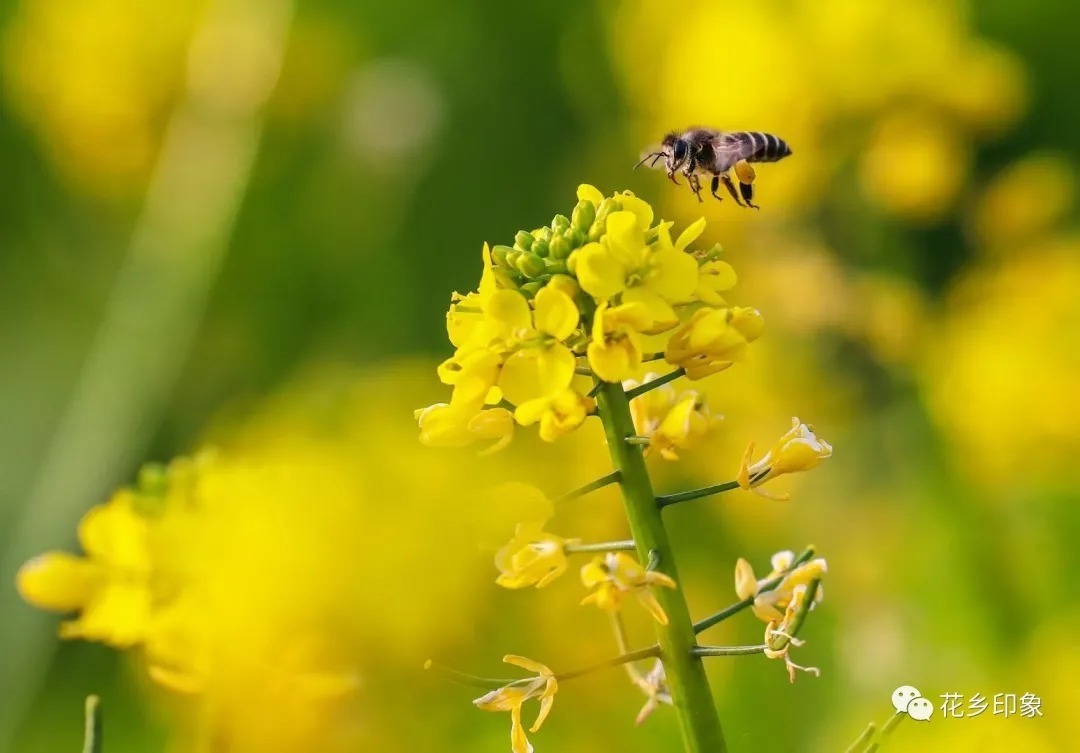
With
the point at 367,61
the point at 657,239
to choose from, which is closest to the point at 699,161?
the point at 657,239

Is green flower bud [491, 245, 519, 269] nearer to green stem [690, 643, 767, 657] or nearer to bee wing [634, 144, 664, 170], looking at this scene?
green stem [690, 643, 767, 657]

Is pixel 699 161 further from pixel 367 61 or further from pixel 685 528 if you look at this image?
pixel 367 61

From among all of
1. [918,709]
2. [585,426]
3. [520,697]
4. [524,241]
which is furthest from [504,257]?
[585,426]

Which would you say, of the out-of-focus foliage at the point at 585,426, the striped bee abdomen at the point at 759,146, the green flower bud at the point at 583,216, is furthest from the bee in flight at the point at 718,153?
the green flower bud at the point at 583,216

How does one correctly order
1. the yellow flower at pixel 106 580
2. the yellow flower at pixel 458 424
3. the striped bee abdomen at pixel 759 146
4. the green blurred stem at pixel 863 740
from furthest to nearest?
the striped bee abdomen at pixel 759 146, the yellow flower at pixel 106 580, the yellow flower at pixel 458 424, the green blurred stem at pixel 863 740

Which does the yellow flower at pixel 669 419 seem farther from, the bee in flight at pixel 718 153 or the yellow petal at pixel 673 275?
the bee in flight at pixel 718 153
